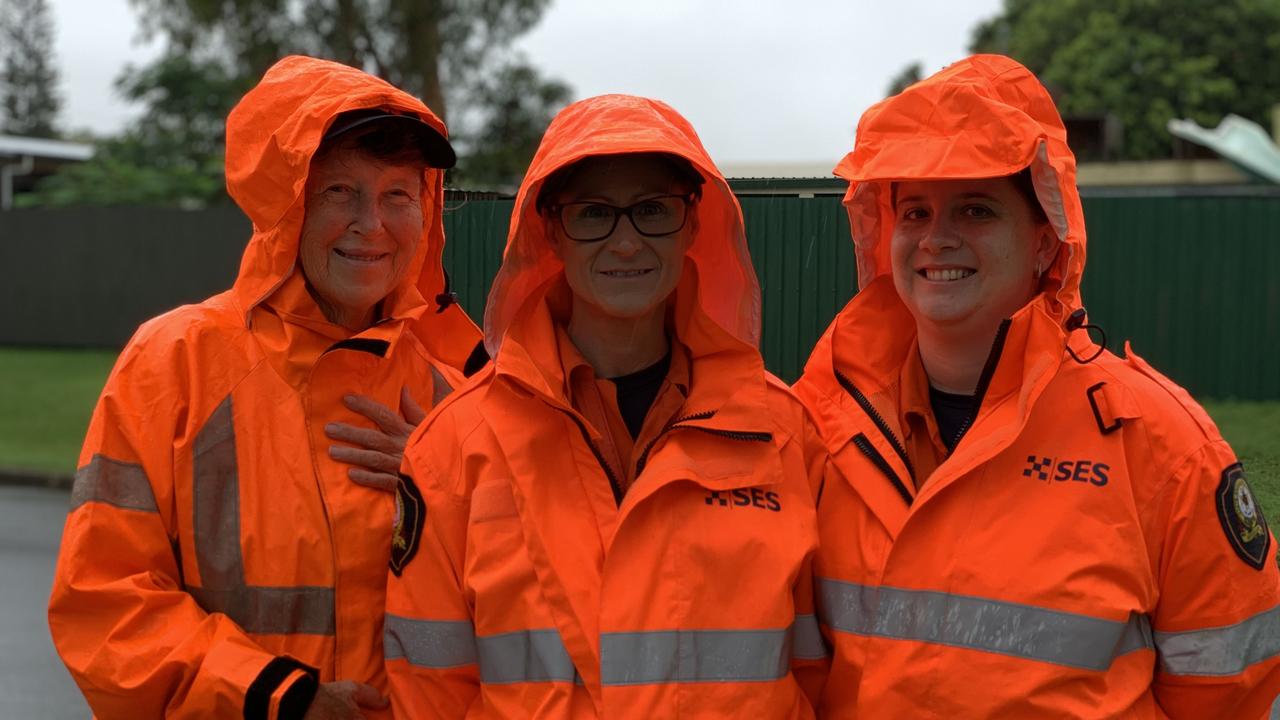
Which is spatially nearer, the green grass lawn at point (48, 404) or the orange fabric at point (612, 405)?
the orange fabric at point (612, 405)

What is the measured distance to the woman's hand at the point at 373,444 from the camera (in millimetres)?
2547

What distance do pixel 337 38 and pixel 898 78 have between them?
3080 centimetres

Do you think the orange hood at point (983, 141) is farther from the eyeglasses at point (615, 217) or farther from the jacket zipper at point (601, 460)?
the jacket zipper at point (601, 460)

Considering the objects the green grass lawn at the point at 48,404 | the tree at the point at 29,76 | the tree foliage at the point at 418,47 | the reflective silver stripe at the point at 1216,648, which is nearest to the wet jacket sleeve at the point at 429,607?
the reflective silver stripe at the point at 1216,648

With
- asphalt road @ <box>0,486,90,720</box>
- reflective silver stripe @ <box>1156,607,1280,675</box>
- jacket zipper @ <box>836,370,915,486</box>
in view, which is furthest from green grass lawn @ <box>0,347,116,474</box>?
reflective silver stripe @ <box>1156,607,1280,675</box>

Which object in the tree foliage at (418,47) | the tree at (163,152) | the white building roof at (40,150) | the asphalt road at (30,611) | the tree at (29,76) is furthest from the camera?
the tree at (29,76)

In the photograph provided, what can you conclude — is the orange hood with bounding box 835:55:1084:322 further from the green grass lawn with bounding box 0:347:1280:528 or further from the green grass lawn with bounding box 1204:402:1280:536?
the green grass lawn with bounding box 0:347:1280:528

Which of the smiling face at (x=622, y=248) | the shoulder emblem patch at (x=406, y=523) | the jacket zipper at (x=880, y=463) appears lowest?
the shoulder emblem patch at (x=406, y=523)

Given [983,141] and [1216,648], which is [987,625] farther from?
[983,141]

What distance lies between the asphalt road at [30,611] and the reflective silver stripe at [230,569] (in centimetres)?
420

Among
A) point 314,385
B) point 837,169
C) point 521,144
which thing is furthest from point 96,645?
point 521,144

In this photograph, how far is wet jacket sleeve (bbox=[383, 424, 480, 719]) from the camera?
2.30 m

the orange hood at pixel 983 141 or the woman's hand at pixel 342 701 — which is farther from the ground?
the orange hood at pixel 983 141

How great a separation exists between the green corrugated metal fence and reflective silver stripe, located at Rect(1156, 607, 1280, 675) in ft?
4.77
